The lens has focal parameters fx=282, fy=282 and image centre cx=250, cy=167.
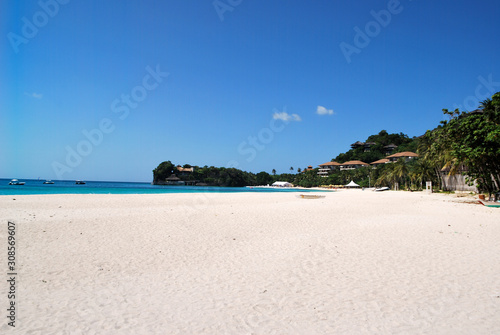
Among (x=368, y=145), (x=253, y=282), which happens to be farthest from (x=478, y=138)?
(x=368, y=145)

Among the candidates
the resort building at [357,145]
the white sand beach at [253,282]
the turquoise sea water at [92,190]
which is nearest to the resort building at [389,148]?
the resort building at [357,145]

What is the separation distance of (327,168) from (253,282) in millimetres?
118124

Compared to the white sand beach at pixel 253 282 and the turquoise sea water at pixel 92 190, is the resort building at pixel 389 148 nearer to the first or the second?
the turquoise sea water at pixel 92 190

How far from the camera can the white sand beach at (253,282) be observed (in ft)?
12.1

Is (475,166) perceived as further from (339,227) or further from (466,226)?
(339,227)

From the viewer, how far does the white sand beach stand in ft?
12.1

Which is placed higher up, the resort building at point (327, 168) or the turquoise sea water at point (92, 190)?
the resort building at point (327, 168)

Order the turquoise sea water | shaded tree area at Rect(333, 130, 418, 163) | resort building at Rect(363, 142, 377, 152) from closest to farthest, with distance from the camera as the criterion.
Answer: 1. the turquoise sea water
2. shaded tree area at Rect(333, 130, 418, 163)
3. resort building at Rect(363, 142, 377, 152)

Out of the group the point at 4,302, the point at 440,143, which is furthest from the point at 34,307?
the point at 440,143

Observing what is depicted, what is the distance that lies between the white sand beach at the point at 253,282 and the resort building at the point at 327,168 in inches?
4263

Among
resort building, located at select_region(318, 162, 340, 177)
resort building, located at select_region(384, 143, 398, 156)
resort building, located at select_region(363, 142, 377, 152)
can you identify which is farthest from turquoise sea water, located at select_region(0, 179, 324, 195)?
resort building, located at select_region(363, 142, 377, 152)

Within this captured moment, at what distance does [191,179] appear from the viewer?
118 metres

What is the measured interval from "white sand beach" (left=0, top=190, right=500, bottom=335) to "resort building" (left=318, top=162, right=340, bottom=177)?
108267 millimetres

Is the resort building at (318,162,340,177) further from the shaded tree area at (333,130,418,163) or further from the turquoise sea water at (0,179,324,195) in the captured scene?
the turquoise sea water at (0,179,324,195)
